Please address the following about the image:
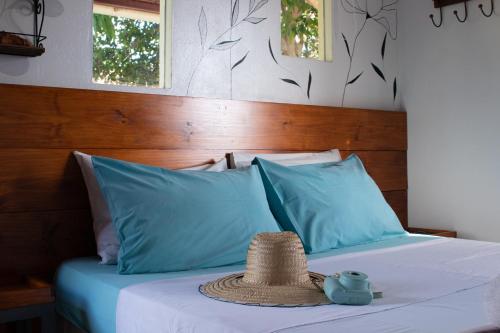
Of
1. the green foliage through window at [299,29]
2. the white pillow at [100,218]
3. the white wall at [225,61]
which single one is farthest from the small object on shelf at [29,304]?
the green foliage through window at [299,29]

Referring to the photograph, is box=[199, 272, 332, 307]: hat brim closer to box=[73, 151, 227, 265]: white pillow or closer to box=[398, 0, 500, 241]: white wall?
box=[73, 151, 227, 265]: white pillow

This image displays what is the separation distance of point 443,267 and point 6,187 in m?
1.52

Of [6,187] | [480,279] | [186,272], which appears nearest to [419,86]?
[480,279]

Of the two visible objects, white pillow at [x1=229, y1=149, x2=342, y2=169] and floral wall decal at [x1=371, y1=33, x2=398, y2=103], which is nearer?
white pillow at [x1=229, y1=149, x2=342, y2=169]

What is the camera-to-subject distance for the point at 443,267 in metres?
1.98

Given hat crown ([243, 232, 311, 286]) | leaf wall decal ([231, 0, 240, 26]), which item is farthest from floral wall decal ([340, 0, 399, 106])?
hat crown ([243, 232, 311, 286])

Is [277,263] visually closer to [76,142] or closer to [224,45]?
[76,142]

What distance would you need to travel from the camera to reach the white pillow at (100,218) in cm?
207

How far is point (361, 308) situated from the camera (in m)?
1.46

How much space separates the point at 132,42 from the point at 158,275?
1189 mm

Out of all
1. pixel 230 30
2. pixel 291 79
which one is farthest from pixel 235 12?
pixel 291 79

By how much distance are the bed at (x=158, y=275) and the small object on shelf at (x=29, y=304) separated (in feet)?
0.29

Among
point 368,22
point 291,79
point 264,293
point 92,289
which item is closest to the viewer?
point 264,293

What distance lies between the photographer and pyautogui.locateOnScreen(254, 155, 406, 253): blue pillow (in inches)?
93.6
